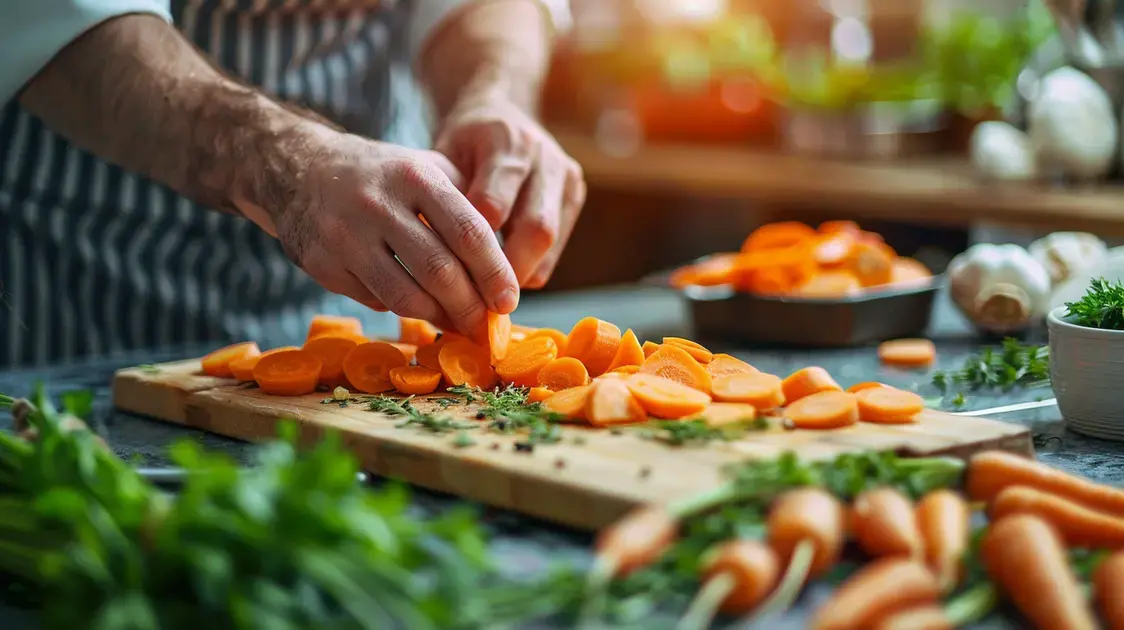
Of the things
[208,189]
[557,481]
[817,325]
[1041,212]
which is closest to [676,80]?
[1041,212]

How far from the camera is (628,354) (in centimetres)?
155

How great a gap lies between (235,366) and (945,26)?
305 cm

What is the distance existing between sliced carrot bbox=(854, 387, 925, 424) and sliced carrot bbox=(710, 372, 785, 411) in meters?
0.09

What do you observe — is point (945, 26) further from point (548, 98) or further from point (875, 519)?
point (875, 519)

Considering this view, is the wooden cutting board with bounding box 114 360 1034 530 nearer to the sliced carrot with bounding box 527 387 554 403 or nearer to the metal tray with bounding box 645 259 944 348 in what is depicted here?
the sliced carrot with bounding box 527 387 554 403

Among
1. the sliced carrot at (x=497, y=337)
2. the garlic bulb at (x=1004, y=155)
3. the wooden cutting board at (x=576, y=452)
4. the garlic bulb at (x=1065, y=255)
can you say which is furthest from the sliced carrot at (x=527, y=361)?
the garlic bulb at (x=1004, y=155)

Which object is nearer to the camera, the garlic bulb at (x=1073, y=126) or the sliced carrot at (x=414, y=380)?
the sliced carrot at (x=414, y=380)

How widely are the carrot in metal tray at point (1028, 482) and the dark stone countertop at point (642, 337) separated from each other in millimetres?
212

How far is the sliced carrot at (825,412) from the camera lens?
4.27ft

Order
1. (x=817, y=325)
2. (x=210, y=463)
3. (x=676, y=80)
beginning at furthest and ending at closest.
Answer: (x=676, y=80) < (x=817, y=325) < (x=210, y=463)

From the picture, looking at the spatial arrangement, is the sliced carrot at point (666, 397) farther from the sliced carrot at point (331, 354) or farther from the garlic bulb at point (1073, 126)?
the garlic bulb at point (1073, 126)

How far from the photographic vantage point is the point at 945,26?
398cm

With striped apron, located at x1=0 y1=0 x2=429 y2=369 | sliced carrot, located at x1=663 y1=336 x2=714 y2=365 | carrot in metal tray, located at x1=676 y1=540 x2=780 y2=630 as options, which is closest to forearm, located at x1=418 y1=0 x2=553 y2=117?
striped apron, located at x1=0 y1=0 x2=429 y2=369

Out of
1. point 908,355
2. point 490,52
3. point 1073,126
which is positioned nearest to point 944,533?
point 908,355
